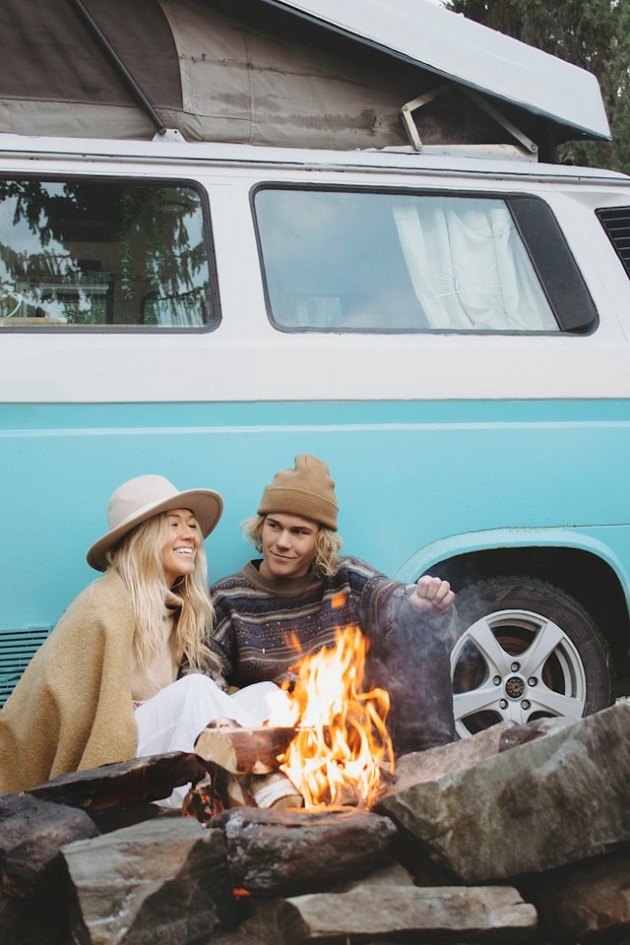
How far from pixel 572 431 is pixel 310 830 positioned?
7.44 feet

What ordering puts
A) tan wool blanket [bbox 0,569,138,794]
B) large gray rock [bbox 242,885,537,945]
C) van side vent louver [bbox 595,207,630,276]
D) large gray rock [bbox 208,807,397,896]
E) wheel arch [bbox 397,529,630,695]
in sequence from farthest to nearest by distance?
van side vent louver [bbox 595,207,630,276], wheel arch [bbox 397,529,630,695], tan wool blanket [bbox 0,569,138,794], large gray rock [bbox 208,807,397,896], large gray rock [bbox 242,885,537,945]

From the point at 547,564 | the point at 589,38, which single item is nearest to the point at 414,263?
the point at 547,564

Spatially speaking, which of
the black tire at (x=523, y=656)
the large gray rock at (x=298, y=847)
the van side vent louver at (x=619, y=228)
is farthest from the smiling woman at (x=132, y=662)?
the van side vent louver at (x=619, y=228)

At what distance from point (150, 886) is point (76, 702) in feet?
3.26

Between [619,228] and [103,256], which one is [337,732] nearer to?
[103,256]

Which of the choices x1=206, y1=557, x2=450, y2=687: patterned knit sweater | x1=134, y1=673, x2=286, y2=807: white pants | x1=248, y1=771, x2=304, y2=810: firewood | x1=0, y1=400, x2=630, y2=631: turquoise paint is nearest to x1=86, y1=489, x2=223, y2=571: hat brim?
x1=0, y1=400, x2=630, y2=631: turquoise paint

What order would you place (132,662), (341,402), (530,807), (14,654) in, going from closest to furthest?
(530,807)
(132,662)
(14,654)
(341,402)

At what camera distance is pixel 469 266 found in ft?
15.3

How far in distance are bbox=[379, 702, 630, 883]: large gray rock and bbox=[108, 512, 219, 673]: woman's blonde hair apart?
1236 millimetres

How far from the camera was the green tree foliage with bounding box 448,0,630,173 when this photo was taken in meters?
12.6

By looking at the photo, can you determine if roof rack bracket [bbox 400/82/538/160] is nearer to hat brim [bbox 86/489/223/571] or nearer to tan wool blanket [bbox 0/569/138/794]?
hat brim [bbox 86/489/223/571]

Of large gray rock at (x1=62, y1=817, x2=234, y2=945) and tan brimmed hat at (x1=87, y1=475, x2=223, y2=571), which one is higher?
tan brimmed hat at (x1=87, y1=475, x2=223, y2=571)

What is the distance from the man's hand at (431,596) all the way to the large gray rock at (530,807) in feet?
3.25

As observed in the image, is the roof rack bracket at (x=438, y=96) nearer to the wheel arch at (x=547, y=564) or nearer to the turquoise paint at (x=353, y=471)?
the turquoise paint at (x=353, y=471)
